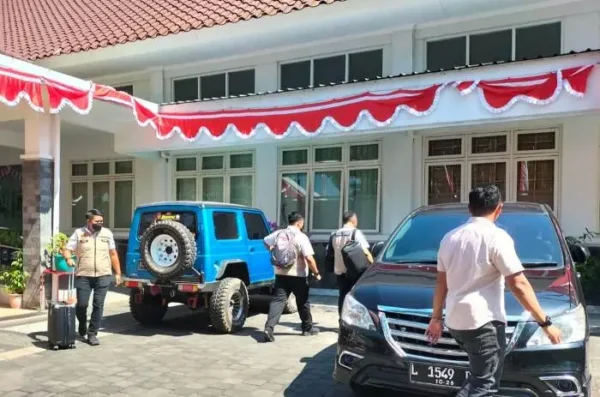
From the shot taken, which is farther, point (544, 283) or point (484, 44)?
point (484, 44)

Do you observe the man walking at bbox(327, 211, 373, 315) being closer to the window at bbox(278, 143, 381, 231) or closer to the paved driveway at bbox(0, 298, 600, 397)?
the paved driveway at bbox(0, 298, 600, 397)

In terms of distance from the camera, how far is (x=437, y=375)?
3809 mm

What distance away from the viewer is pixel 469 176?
1008cm

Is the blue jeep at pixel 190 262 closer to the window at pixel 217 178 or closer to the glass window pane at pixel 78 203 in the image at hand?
the window at pixel 217 178

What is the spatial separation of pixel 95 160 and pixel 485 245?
12660mm

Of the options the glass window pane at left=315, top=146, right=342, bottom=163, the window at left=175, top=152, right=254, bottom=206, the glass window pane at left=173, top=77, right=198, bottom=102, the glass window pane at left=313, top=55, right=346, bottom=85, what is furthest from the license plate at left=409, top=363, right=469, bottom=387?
the glass window pane at left=173, top=77, right=198, bottom=102

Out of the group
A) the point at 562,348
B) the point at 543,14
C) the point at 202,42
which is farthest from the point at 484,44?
the point at 562,348

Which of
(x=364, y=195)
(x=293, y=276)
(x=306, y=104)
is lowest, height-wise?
(x=293, y=276)

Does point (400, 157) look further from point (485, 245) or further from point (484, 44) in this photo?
point (485, 245)

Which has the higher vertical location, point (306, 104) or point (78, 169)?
point (306, 104)

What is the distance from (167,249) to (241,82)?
601 cm

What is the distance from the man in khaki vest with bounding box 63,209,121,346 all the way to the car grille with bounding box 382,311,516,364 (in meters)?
4.27

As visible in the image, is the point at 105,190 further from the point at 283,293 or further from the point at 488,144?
the point at 488,144

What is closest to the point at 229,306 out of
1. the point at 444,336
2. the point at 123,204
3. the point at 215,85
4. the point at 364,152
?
the point at 444,336
